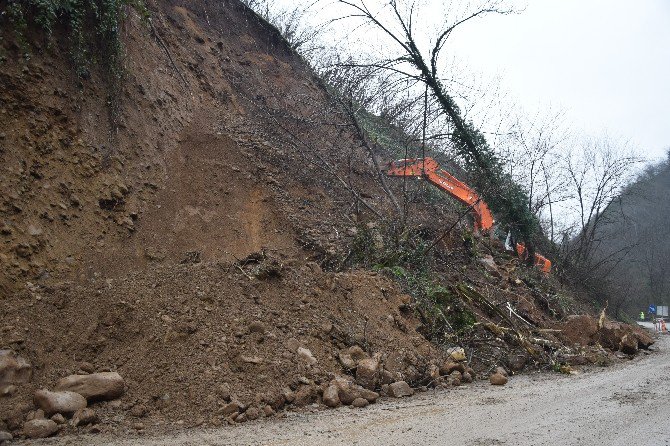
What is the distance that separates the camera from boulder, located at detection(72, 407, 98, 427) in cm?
381

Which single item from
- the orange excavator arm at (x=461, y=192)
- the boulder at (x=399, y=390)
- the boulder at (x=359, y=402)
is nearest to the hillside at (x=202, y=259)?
the boulder at (x=399, y=390)

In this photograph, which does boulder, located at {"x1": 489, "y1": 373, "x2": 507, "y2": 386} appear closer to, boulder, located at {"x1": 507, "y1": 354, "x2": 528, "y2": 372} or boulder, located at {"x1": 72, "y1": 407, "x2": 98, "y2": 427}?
boulder, located at {"x1": 507, "y1": 354, "x2": 528, "y2": 372}

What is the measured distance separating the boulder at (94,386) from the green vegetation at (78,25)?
378 centimetres

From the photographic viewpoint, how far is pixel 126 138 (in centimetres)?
744

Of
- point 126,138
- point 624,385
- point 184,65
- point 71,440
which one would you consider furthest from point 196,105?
point 624,385

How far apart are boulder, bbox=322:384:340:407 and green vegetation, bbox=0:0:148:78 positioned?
481 cm

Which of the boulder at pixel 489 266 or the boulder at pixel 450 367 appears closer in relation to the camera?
the boulder at pixel 450 367

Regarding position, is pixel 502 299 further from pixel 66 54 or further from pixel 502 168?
pixel 66 54

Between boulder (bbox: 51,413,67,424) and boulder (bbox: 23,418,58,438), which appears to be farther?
boulder (bbox: 51,413,67,424)

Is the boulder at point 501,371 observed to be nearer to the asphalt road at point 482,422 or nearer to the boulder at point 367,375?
the asphalt road at point 482,422

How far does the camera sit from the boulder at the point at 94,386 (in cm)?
406

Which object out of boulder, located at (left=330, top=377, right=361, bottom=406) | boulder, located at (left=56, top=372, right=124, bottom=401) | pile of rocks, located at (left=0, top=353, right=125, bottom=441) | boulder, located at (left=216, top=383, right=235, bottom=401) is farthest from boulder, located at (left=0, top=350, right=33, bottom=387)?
boulder, located at (left=330, top=377, right=361, bottom=406)

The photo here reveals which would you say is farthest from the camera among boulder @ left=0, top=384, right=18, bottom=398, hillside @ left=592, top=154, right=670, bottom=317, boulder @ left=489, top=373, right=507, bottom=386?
hillside @ left=592, top=154, right=670, bottom=317

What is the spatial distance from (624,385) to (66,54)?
7.56m
